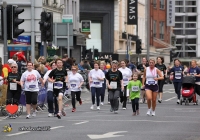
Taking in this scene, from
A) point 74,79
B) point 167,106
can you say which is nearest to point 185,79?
point 167,106

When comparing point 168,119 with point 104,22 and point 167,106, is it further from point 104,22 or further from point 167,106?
point 104,22

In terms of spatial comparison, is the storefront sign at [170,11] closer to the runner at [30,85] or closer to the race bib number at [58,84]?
the runner at [30,85]

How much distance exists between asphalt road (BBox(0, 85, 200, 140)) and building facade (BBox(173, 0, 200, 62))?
13712 cm

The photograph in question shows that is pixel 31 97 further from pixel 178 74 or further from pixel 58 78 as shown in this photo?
pixel 178 74

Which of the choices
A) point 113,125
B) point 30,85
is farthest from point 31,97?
point 113,125

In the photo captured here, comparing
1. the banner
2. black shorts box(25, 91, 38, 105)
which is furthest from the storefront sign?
black shorts box(25, 91, 38, 105)

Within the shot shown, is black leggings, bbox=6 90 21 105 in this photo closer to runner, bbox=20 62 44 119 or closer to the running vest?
runner, bbox=20 62 44 119

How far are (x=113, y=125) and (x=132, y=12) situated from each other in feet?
182

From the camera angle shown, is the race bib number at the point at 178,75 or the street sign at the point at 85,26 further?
the street sign at the point at 85,26

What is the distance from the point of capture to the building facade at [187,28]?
541 feet

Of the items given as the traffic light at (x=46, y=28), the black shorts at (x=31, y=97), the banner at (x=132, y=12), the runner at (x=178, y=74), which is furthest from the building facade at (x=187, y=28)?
the black shorts at (x=31, y=97)

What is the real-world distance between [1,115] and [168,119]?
5.28 meters

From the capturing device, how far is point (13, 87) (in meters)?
25.5

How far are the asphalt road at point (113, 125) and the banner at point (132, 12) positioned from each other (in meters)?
46.7
